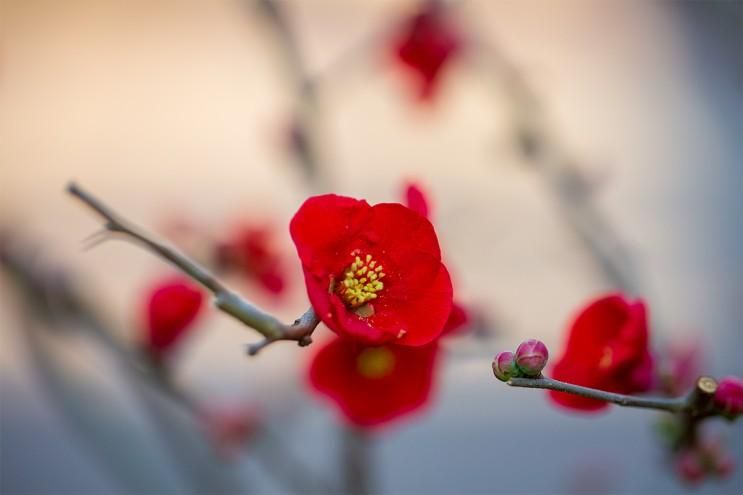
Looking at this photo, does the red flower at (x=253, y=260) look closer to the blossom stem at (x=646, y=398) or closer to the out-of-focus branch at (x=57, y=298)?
the out-of-focus branch at (x=57, y=298)

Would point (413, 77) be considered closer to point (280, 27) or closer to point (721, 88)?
point (280, 27)

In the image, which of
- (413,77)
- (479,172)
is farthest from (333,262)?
(479,172)

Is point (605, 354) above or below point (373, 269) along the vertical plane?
below

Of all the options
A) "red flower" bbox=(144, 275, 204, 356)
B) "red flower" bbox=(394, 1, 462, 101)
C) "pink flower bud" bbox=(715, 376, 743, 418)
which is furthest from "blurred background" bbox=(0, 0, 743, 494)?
"pink flower bud" bbox=(715, 376, 743, 418)

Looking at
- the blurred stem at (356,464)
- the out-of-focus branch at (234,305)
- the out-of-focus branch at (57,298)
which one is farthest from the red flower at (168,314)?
the out-of-focus branch at (234,305)

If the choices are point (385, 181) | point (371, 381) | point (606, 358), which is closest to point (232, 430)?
point (371, 381)

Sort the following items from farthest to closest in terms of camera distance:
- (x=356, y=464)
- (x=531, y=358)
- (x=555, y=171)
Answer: (x=555, y=171) → (x=356, y=464) → (x=531, y=358)

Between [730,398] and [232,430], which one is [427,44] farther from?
[730,398]
